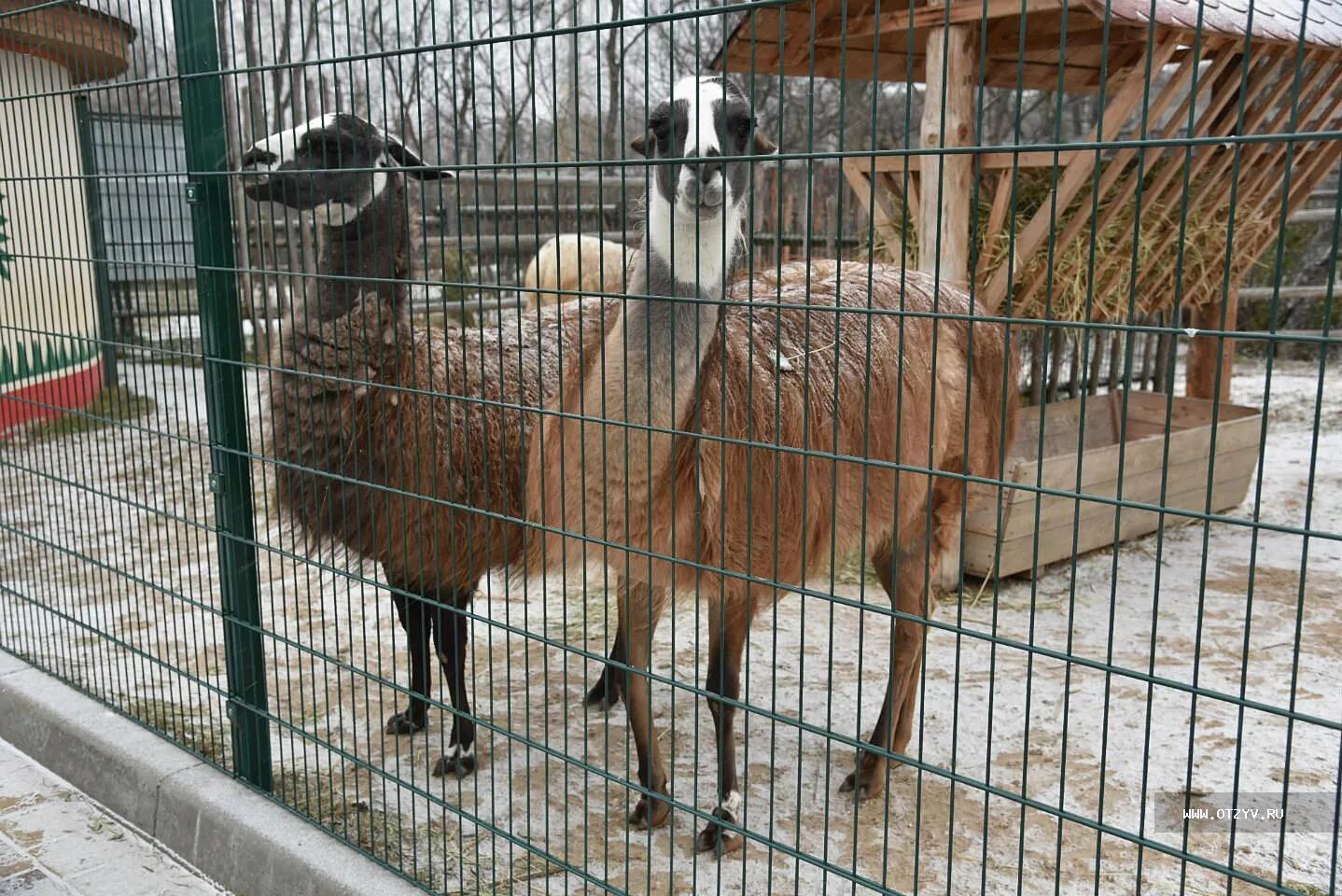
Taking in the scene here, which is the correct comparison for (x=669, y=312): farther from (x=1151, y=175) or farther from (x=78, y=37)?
(x=1151, y=175)

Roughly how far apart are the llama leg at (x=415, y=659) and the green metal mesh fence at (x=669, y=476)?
0.7 inches

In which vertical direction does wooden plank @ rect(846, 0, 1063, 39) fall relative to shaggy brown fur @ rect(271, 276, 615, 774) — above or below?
above

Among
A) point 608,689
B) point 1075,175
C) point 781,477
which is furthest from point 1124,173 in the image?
point 608,689

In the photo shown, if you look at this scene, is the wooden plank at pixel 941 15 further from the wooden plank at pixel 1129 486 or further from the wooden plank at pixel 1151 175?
the wooden plank at pixel 1129 486

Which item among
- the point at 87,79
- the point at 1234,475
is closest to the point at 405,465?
the point at 87,79

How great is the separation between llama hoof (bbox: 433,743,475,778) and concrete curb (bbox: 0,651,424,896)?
1.85 ft

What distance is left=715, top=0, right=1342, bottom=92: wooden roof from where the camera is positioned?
4051 mm

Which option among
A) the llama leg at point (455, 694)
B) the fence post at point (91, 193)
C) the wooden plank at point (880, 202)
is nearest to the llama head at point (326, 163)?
the fence post at point (91, 193)

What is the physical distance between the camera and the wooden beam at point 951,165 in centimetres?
477

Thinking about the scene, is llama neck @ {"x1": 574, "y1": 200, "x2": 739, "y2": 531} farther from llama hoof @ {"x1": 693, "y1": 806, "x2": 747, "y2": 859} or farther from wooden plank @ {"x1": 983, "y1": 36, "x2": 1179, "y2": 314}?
wooden plank @ {"x1": 983, "y1": 36, "x2": 1179, "y2": 314}

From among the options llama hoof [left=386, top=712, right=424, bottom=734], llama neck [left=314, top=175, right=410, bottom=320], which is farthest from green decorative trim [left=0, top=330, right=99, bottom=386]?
llama hoof [left=386, top=712, right=424, bottom=734]

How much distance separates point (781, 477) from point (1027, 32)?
3.58m

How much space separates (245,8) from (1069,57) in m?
4.34

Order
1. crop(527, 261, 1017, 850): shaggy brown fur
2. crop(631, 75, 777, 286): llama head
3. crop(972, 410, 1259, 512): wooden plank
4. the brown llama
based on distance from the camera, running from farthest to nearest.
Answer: crop(972, 410, 1259, 512): wooden plank < crop(527, 261, 1017, 850): shaggy brown fur < the brown llama < crop(631, 75, 777, 286): llama head
